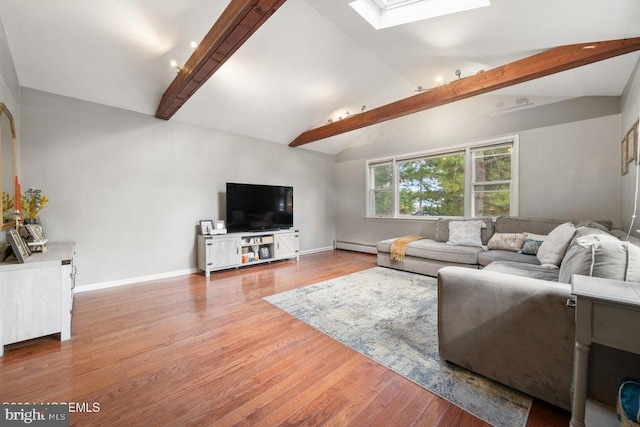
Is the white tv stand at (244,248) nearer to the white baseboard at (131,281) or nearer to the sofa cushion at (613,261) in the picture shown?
the white baseboard at (131,281)

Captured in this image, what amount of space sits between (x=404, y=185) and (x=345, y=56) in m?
2.88

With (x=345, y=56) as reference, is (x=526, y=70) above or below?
below

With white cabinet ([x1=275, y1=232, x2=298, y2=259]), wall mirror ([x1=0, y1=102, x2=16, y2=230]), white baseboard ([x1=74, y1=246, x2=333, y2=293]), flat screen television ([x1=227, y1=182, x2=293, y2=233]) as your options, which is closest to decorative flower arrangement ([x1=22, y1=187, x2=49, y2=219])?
wall mirror ([x1=0, y1=102, x2=16, y2=230])

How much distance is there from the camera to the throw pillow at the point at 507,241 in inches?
135

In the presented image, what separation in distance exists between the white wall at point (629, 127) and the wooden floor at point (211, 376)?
8.53 ft

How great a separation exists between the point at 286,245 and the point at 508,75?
4170mm

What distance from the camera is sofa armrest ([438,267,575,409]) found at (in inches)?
52.7

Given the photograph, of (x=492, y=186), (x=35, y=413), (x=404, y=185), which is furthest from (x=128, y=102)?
(x=492, y=186)

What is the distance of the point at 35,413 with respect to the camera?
138cm

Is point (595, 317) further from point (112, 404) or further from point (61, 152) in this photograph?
point (61, 152)

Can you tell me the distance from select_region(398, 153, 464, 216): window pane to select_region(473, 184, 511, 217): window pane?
0.24m

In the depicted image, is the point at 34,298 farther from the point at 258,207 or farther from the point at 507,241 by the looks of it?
the point at 507,241

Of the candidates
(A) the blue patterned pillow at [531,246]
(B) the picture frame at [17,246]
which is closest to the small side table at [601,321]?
(A) the blue patterned pillow at [531,246]

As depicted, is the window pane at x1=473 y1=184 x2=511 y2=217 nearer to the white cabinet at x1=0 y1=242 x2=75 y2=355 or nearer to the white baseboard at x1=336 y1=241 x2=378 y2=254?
the white baseboard at x1=336 y1=241 x2=378 y2=254
